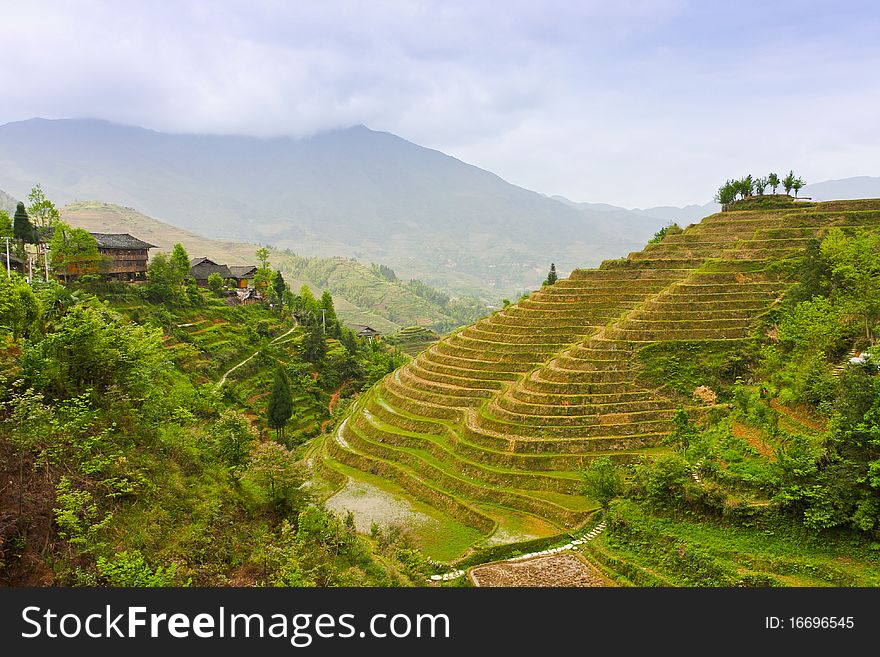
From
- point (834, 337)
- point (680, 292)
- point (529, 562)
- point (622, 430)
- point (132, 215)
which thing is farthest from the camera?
point (132, 215)

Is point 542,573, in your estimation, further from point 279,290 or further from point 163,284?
point 279,290

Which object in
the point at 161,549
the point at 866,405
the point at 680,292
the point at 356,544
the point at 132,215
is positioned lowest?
the point at 356,544

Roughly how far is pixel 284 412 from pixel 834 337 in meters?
32.6

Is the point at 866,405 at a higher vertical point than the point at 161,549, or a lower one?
higher

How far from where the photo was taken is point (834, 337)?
25578 mm

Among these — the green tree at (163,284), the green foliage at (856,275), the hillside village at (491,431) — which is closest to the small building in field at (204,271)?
the hillside village at (491,431)

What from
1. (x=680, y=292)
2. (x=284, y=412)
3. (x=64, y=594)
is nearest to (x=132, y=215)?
(x=284, y=412)

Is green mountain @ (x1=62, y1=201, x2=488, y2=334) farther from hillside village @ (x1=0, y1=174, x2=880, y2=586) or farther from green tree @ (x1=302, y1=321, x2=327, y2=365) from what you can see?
hillside village @ (x1=0, y1=174, x2=880, y2=586)

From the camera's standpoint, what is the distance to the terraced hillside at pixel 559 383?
2683 centimetres

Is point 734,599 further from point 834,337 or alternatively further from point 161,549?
point 834,337

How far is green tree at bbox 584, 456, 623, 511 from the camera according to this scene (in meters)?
22.2

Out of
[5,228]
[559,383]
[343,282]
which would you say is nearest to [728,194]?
[559,383]

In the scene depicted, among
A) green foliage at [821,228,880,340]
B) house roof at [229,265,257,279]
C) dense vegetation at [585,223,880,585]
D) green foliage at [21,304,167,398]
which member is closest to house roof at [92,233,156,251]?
house roof at [229,265,257,279]

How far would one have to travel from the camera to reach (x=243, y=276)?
65562 mm
